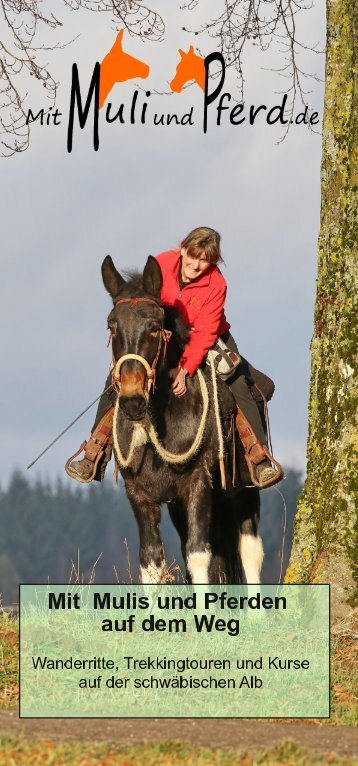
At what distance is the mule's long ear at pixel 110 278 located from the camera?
11016mm

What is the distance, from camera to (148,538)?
11531mm

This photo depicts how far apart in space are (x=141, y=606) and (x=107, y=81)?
6.37 metres

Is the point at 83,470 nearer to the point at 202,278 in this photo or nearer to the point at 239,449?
the point at 239,449

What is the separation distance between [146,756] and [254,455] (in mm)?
5303

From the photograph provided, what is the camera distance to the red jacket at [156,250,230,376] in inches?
458

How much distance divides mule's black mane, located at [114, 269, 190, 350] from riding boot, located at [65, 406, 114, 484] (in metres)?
1.21

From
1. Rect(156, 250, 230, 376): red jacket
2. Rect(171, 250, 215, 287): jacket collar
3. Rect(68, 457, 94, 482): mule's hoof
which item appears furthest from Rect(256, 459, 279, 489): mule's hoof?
Rect(171, 250, 215, 287): jacket collar

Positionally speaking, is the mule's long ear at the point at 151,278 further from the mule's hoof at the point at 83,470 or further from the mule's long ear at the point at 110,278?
the mule's hoof at the point at 83,470

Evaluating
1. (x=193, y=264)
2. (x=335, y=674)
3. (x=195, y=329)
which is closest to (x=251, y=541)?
(x=335, y=674)

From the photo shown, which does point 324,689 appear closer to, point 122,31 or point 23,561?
point 122,31

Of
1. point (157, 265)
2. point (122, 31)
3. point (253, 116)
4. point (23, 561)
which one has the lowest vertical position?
point (23, 561)

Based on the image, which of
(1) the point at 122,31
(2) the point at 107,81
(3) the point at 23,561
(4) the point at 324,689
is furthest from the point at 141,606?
(3) the point at 23,561

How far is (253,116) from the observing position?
49.6ft

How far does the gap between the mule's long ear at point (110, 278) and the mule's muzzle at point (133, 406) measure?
3.96ft
